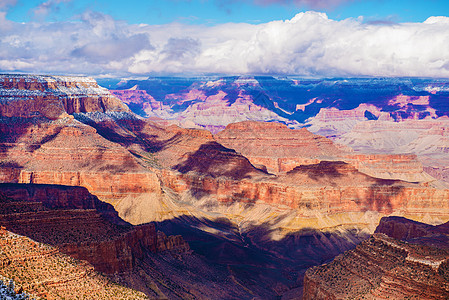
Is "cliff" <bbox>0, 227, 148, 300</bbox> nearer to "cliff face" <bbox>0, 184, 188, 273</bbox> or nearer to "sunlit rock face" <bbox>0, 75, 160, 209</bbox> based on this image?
"cliff face" <bbox>0, 184, 188, 273</bbox>

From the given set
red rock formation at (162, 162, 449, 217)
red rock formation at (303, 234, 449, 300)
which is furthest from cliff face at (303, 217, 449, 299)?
red rock formation at (162, 162, 449, 217)

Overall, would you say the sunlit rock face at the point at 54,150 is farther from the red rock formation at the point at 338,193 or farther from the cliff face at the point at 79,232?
the cliff face at the point at 79,232

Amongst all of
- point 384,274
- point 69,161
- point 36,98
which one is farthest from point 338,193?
point 36,98

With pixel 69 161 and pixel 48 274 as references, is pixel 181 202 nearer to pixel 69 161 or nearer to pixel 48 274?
pixel 69 161

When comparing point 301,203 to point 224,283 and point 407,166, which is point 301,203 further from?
point 407,166

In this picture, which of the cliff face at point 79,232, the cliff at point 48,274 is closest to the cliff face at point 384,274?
the cliff face at point 79,232

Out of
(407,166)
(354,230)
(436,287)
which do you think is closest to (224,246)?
(354,230)
